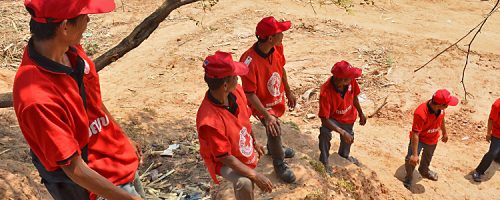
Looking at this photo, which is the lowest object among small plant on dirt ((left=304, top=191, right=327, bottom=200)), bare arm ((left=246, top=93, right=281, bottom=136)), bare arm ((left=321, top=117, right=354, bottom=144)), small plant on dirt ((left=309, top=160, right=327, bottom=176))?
small plant on dirt ((left=309, top=160, right=327, bottom=176))

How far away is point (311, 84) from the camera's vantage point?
9.34 metres

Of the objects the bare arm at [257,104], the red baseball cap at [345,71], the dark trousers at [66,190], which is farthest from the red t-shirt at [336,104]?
the dark trousers at [66,190]

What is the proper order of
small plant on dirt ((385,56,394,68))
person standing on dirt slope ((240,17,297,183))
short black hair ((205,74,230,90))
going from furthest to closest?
small plant on dirt ((385,56,394,68)) → person standing on dirt slope ((240,17,297,183)) → short black hair ((205,74,230,90))

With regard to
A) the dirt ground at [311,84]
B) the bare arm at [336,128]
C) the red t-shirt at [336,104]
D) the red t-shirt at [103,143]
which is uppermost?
the red t-shirt at [103,143]

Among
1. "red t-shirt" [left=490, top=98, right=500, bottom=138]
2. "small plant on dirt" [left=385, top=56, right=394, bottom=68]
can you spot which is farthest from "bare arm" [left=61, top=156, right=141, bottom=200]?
"small plant on dirt" [left=385, top=56, right=394, bottom=68]

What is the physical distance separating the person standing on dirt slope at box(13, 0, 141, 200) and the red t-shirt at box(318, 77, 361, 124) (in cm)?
331

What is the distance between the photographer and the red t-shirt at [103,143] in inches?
100

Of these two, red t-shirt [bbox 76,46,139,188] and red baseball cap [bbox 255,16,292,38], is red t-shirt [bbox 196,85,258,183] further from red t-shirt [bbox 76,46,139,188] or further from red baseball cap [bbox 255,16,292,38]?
red baseball cap [bbox 255,16,292,38]

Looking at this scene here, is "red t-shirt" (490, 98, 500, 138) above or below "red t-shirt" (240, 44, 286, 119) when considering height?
below

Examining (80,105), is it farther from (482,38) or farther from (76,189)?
(482,38)

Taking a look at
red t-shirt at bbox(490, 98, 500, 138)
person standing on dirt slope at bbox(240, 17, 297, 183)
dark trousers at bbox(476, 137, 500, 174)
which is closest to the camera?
person standing on dirt slope at bbox(240, 17, 297, 183)

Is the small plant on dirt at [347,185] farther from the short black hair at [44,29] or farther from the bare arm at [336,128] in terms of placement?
the short black hair at [44,29]

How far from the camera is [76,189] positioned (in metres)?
2.54

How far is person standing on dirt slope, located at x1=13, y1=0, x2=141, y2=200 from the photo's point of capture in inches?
80.8
